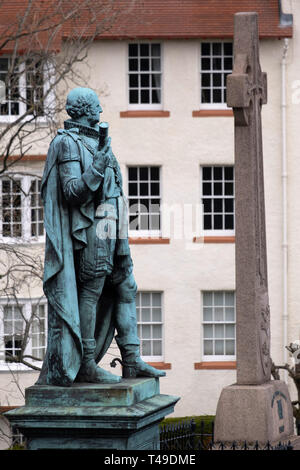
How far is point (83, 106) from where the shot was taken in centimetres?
996

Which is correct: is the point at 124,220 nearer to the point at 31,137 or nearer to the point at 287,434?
the point at 287,434

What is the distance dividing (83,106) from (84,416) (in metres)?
2.22

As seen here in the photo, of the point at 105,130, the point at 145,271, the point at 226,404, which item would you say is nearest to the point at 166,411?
the point at 105,130

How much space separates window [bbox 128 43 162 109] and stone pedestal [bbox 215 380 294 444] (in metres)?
18.8

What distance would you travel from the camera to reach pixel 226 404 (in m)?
18.0

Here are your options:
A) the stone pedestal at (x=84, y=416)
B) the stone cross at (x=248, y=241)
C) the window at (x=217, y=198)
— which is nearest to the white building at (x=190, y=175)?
the window at (x=217, y=198)

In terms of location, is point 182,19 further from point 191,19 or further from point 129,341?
point 129,341

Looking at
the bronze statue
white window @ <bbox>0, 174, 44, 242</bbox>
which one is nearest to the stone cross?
the bronze statue

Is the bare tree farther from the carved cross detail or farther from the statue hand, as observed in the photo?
the statue hand

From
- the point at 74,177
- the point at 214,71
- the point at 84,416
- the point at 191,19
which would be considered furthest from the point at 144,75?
the point at 84,416

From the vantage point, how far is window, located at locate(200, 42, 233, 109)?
35.7m

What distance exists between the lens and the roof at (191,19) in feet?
115

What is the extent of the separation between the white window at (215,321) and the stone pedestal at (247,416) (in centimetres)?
1788

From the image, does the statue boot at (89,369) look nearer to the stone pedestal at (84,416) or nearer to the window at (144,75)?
the stone pedestal at (84,416)
